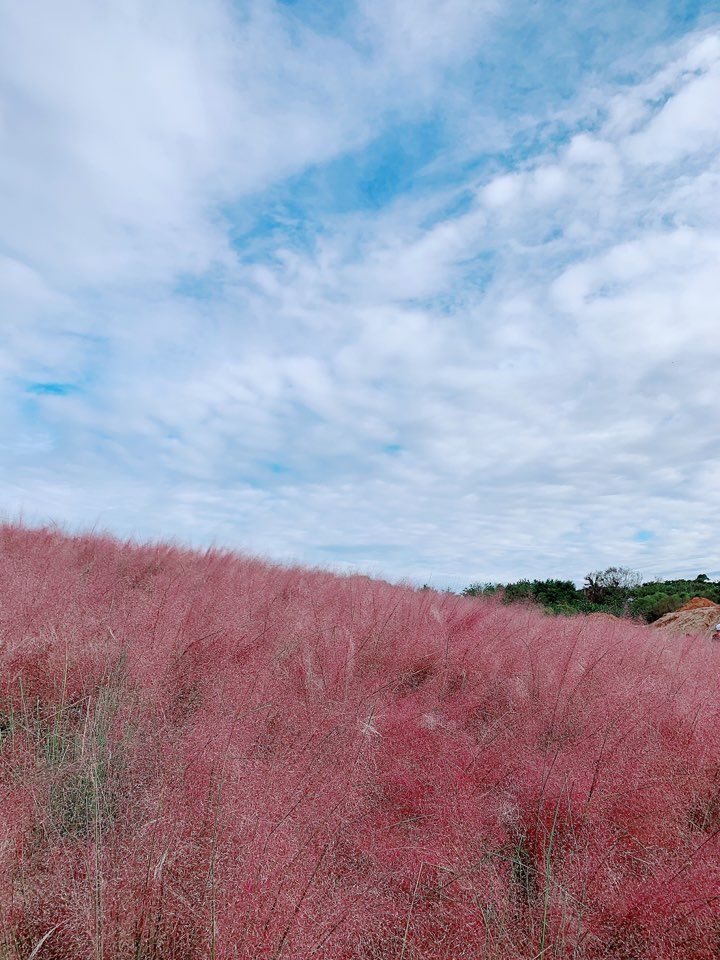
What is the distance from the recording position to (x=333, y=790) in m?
2.09

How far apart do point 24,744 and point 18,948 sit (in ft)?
3.56

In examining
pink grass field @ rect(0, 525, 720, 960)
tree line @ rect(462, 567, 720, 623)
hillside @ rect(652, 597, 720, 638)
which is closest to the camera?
pink grass field @ rect(0, 525, 720, 960)

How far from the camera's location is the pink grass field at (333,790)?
1.63 metres

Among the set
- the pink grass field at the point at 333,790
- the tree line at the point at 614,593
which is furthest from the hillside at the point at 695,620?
the pink grass field at the point at 333,790

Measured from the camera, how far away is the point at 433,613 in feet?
15.3

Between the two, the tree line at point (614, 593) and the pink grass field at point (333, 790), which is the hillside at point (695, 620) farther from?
Answer: the pink grass field at point (333, 790)

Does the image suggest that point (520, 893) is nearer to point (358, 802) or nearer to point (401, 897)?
point (401, 897)

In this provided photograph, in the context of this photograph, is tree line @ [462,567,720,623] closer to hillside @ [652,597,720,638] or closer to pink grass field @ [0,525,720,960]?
hillside @ [652,597,720,638]

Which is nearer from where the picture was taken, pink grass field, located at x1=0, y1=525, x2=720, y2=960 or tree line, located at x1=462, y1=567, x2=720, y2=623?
pink grass field, located at x1=0, y1=525, x2=720, y2=960

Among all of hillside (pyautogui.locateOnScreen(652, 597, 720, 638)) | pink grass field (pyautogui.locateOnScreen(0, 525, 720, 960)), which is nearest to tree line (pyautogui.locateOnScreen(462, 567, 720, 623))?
hillside (pyautogui.locateOnScreen(652, 597, 720, 638))

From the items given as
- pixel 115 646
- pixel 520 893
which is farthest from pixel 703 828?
pixel 115 646

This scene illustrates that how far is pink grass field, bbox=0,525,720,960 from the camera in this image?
1.63 metres

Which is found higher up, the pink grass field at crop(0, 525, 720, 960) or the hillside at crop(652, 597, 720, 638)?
the hillside at crop(652, 597, 720, 638)

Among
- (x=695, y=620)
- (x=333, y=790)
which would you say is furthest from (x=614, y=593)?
(x=333, y=790)
